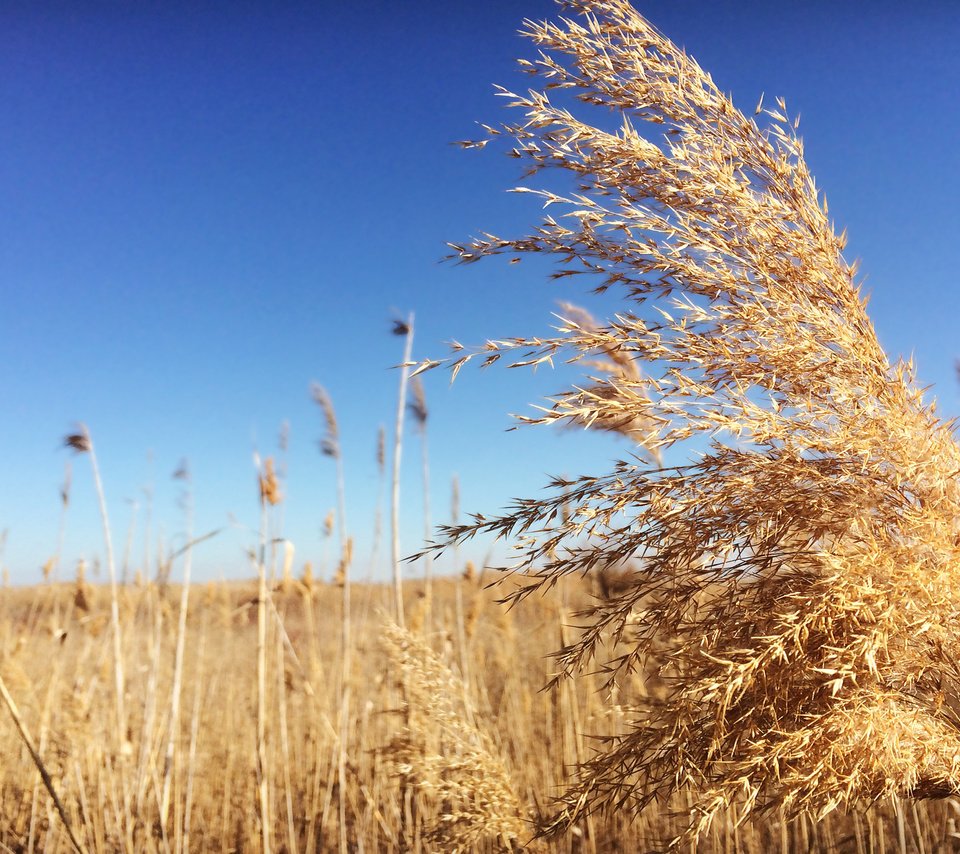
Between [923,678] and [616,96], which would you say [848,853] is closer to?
[923,678]

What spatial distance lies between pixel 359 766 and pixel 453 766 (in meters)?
2.15

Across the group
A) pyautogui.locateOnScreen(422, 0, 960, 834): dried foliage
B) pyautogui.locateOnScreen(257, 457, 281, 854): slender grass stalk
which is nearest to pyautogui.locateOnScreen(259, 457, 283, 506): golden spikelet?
pyautogui.locateOnScreen(257, 457, 281, 854): slender grass stalk

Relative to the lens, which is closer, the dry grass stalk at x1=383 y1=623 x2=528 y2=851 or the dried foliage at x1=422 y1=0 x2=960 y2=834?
the dried foliage at x1=422 y1=0 x2=960 y2=834

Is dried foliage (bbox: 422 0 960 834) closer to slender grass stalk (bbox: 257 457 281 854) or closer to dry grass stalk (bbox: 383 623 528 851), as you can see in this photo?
dry grass stalk (bbox: 383 623 528 851)

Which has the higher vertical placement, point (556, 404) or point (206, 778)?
point (556, 404)

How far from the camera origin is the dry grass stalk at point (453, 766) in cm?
184

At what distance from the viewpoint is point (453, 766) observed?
1.99 meters

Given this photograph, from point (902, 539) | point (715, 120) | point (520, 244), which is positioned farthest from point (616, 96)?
point (902, 539)

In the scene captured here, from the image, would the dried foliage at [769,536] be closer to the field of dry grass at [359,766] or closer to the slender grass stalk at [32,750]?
the field of dry grass at [359,766]

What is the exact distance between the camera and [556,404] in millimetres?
1173

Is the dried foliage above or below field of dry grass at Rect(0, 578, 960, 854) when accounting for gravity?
above

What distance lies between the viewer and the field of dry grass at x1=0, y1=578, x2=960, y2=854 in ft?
7.25

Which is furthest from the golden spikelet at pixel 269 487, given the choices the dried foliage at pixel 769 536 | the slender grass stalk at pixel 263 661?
the dried foliage at pixel 769 536

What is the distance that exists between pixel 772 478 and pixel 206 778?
4316 millimetres
